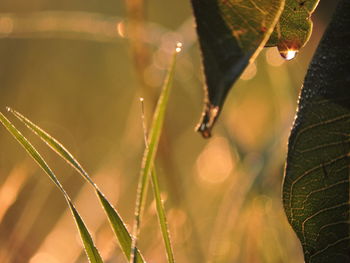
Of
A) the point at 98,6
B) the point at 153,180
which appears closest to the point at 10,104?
the point at 98,6

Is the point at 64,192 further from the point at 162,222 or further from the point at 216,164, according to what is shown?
the point at 216,164

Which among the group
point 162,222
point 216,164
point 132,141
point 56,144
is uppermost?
point 56,144

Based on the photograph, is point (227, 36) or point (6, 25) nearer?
point (227, 36)

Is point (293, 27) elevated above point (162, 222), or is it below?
above

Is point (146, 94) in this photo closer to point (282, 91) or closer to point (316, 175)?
point (282, 91)

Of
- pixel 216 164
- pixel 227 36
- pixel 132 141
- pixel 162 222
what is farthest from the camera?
pixel 216 164

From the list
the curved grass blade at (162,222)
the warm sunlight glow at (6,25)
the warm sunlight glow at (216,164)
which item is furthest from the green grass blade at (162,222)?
the warm sunlight glow at (216,164)

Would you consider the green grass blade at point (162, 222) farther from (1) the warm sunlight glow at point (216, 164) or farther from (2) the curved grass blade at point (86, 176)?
(1) the warm sunlight glow at point (216, 164)

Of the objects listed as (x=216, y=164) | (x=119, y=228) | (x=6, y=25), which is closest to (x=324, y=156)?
(x=119, y=228)
